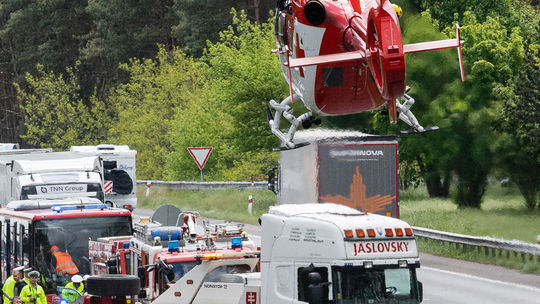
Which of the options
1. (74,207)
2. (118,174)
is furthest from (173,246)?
(118,174)

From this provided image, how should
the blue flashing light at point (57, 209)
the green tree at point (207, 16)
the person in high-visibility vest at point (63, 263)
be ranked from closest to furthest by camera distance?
1. the person in high-visibility vest at point (63, 263)
2. the blue flashing light at point (57, 209)
3. the green tree at point (207, 16)

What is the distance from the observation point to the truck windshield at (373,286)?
1109 centimetres

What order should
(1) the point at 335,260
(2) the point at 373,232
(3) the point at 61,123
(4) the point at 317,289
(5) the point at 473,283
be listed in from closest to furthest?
(4) the point at 317,289, (1) the point at 335,260, (2) the point at 373,232, (5) the point at 473,283, (3) the point at 61,123

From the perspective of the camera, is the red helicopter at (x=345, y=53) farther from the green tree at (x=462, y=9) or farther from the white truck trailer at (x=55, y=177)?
the green tree at (x=462, y=9)

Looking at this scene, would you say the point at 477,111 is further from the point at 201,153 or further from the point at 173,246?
the point at 173,246

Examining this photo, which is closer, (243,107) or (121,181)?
(121,181)

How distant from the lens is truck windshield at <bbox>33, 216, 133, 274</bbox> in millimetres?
18609

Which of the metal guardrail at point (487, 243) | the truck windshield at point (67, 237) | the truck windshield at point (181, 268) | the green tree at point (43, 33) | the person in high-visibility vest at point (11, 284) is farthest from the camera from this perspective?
the green tree at point (43, 33)

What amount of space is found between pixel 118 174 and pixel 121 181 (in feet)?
1.29

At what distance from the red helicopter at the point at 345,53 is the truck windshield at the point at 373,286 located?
28.1ft

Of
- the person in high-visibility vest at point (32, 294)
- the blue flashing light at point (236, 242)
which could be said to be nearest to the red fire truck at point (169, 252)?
the blue flashing light at point (236, 242)

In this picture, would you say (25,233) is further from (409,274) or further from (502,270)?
(502,270)

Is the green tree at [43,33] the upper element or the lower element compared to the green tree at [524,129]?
upper

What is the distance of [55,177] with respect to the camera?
85.0 feet
